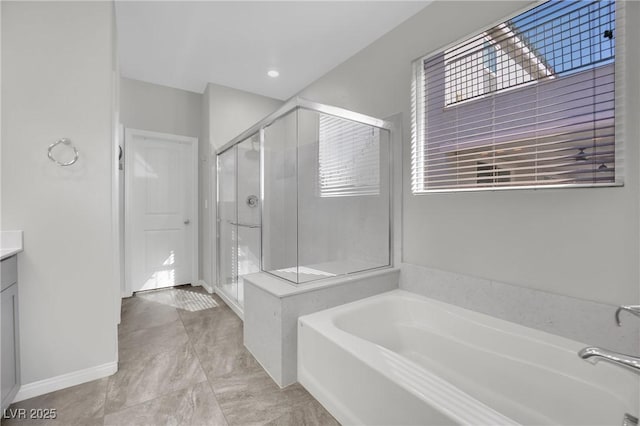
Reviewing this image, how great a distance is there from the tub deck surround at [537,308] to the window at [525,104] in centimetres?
59

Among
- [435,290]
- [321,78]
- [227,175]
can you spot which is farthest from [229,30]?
[435,290]

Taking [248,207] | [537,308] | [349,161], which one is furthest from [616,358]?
[248,207]

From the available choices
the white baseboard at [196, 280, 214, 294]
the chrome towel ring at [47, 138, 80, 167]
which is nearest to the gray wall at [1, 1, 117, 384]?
the chrome towel ring at [47, 138, 80, 167]

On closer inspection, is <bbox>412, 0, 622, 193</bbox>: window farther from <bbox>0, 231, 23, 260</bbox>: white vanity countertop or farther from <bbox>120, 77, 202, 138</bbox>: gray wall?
<bbox>120, 77, 202, 138</bbox>: gray wall

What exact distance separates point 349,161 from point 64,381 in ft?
7.65

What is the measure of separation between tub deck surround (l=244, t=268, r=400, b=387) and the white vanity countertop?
127 cm

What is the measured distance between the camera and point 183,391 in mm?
1680

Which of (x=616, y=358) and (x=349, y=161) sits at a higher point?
(x=349, y=161)

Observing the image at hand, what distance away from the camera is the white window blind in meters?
2.24

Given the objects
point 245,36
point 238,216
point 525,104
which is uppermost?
point 245,36

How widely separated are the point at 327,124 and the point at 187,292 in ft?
9.00

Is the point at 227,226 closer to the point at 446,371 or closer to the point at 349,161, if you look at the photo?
the point at 349,161

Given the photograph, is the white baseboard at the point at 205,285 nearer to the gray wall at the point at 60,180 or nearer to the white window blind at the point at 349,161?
the gray wall at the point at 60,180

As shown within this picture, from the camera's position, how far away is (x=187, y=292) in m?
Result: 3.54
